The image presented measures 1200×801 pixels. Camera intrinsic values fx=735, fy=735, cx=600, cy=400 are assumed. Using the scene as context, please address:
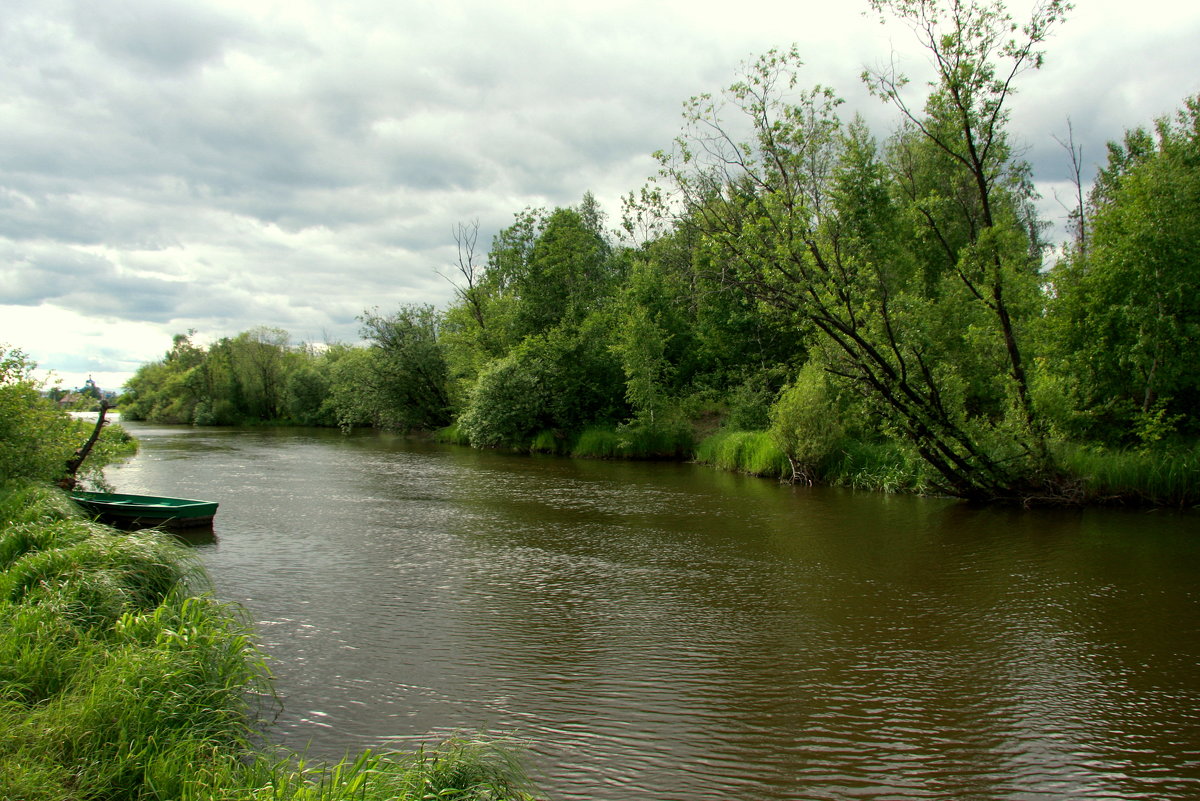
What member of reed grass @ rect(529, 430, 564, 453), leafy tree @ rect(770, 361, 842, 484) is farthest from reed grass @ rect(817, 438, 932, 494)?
reed grass @ rect(529, 430, 564, 453)

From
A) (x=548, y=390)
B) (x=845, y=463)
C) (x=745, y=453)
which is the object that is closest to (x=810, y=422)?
(x=845, y=463)

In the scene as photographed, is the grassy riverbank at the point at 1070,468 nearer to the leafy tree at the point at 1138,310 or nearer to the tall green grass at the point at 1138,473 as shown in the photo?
the tall green grass at the point at 1138,473

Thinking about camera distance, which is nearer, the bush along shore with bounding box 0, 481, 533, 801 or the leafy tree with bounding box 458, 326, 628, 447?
the bush along shore with bounding box 0, 481, 533, 801

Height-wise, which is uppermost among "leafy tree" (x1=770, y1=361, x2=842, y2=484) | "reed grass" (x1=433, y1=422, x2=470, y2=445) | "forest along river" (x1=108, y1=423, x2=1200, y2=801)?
"leafy tree" (x1=770, y1=361, x2=842, y2=484)

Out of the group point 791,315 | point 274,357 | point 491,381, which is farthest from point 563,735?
point 274,357

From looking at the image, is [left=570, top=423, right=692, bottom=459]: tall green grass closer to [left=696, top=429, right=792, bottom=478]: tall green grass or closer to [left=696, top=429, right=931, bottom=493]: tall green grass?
[left=696, top=429, right=792, bottom=478]: tall green grass

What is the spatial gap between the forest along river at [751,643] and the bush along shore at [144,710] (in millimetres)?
756

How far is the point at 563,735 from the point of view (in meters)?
6.66

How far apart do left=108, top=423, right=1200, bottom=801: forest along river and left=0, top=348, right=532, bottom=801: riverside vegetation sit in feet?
2.11

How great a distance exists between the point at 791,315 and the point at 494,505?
31.3 ft

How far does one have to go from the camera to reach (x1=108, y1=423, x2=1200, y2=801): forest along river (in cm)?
622

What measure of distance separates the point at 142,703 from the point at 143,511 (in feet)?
39.9

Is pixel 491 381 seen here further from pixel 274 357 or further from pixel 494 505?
pixel 274 357

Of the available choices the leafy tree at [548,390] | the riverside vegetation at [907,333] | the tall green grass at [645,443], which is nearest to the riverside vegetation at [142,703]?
the riverside vegetation at [907,333]
